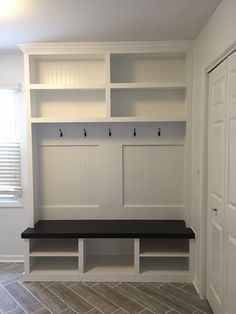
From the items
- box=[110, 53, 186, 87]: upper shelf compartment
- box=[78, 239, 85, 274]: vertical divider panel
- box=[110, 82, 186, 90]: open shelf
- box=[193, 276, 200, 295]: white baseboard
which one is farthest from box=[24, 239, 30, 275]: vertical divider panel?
box=[110, 53, 186, 87]: upper shelf compartment

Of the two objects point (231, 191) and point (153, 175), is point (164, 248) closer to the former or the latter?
point (153, 175)

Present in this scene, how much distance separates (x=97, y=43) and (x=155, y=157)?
1409mm

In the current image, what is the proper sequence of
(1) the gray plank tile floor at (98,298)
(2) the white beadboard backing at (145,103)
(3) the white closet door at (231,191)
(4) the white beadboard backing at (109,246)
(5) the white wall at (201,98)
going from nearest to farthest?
(3) the white closet door at (231,191)
(5) the white wall at (201,98)
(1) the gray plank tile floor at (98,298)
(2) the white beadboard backing at (145,103)
(4) the white beadboard backing at (109,246)

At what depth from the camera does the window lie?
10.8 ft

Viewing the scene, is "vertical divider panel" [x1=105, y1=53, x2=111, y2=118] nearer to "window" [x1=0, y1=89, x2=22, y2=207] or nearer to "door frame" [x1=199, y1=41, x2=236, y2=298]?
"door frame" [x1=199, y1=41, x2=236, y2=298]

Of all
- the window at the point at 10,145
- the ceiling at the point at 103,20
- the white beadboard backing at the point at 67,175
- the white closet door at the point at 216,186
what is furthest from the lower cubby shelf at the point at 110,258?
the ceiling at the point at 103,20

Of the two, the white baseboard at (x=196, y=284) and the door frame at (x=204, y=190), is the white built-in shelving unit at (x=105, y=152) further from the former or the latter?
the door frame at (x=204, y=190)

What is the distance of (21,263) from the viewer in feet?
11.1

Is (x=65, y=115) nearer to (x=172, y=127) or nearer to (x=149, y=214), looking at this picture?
(x=172, y=127)

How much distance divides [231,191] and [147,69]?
1814mm

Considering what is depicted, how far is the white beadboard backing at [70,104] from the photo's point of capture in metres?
3.22

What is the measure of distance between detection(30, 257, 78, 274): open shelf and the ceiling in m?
2.35

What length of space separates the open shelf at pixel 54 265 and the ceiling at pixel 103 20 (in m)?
2.35

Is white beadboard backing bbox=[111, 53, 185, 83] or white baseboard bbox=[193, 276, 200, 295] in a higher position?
white beadboard backing bbox=[111, 53, 185, 83]
